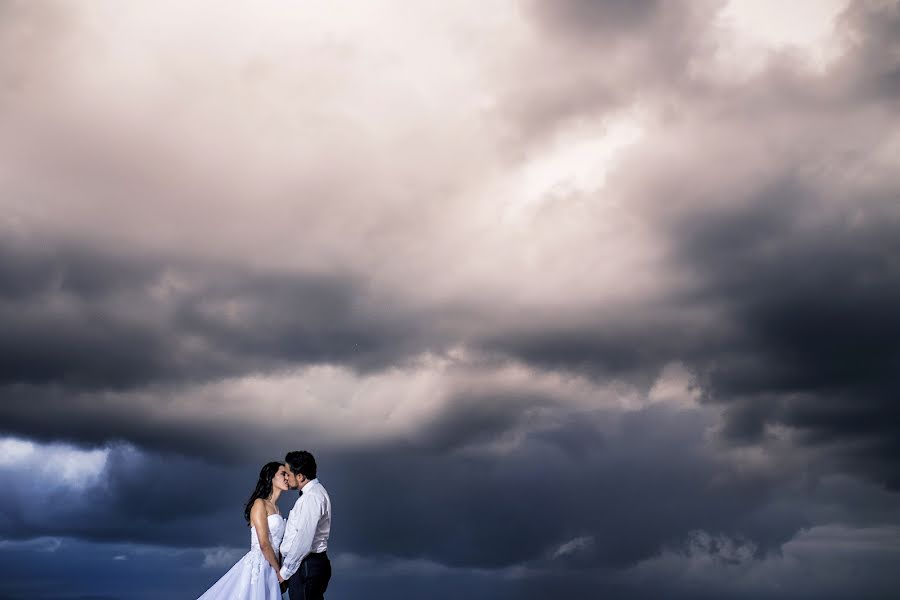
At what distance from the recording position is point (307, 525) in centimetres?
1472

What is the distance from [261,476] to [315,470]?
7.44 feet

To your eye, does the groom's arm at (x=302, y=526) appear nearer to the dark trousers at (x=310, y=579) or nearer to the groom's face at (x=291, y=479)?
the dark trousers at (x=310, y=579)

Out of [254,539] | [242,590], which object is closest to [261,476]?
[254,539]

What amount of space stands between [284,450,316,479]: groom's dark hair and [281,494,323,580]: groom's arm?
0.54m

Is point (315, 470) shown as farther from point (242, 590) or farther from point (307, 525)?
point (242, 590)

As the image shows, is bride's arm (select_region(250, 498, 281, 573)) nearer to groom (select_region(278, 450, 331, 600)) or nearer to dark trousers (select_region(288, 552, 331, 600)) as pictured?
groom (select_region(278, 450, 331, 600))

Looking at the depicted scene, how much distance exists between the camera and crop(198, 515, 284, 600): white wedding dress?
664 inches

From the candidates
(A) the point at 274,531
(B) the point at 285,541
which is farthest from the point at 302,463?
(A) the point at 274,531

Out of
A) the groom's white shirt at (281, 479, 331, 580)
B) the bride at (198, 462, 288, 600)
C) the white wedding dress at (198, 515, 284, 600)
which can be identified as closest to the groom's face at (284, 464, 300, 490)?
the groom's white shirt at (281, 479, 331, 580)

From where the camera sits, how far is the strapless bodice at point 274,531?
56.1 feet

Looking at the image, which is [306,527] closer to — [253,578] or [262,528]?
[262,528]

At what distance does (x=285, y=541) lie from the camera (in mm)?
15039

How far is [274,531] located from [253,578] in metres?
1.10

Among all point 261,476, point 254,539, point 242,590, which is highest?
point 261,476
